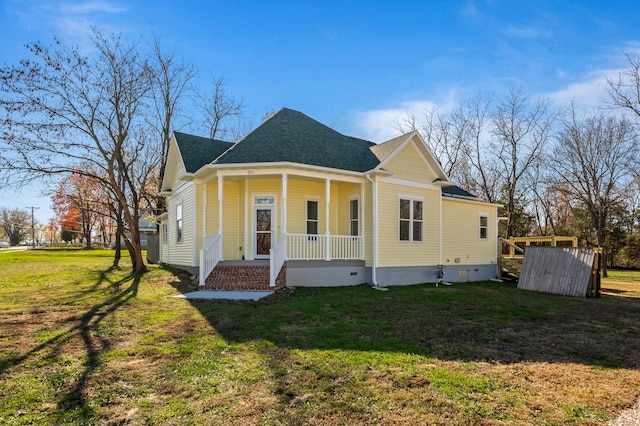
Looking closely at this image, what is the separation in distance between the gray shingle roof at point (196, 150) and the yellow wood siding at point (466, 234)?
397 inches

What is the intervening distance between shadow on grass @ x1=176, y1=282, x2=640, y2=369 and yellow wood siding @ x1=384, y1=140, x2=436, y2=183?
466 cm

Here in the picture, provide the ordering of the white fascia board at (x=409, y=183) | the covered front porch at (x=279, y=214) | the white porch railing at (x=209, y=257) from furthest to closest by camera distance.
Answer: the white fascia board at (x=409, y=183) → the covered front porch at (x=279, y=214) → the white porch railing at (x=209, y=257)

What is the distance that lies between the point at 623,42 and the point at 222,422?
23560mm

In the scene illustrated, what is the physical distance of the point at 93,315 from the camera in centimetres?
812

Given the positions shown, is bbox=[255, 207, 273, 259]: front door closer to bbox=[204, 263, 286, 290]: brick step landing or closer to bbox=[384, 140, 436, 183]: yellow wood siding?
bbox=[204, 263, 286, 290]: brick step landing

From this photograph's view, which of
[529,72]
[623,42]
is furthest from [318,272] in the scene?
[623,42]

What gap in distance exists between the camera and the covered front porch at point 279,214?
12.9 m

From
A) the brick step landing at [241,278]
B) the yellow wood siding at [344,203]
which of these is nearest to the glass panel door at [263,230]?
the brick step landing at [241,278]

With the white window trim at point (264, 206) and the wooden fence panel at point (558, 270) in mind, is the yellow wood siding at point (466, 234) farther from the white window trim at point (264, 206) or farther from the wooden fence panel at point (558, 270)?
the white window trim at point (264, 206)

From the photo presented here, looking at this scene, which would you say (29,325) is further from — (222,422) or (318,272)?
(318,272)

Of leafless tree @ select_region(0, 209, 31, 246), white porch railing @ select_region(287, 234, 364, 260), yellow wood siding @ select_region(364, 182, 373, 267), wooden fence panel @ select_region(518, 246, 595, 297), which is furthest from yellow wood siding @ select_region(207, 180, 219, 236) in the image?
leafless tree @ select_region(0, 209, 31, 246)

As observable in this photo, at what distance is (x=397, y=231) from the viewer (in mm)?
13781

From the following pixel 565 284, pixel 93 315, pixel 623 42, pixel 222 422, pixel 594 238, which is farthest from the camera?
pixel 594 238

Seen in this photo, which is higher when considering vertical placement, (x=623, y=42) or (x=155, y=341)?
(x=623, y=42)
